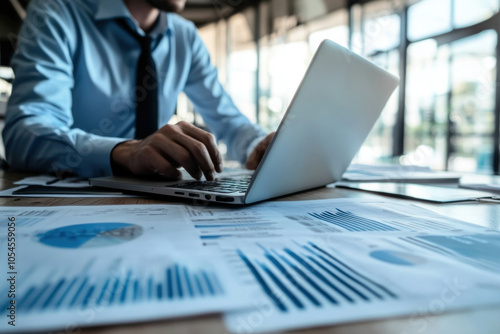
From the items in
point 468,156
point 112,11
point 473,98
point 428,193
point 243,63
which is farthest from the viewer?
point 243,63

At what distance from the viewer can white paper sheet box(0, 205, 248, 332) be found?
0.18m

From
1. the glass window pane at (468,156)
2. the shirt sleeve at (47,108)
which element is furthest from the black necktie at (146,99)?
the glass window pane at (468,156)

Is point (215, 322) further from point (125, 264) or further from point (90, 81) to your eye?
point (90, 81)

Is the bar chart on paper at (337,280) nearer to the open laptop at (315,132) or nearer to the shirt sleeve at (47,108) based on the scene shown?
the open laptop at (315,132)

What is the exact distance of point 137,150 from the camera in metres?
0.62

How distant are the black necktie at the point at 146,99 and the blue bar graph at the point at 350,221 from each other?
0.81 m

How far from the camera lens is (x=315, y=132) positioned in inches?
19.5

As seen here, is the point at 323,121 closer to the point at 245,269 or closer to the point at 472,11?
the point at 245,269

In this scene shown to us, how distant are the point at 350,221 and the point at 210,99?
4.11ft

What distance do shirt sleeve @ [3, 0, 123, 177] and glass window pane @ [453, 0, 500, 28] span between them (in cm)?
365

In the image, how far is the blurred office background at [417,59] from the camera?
3.41 metres

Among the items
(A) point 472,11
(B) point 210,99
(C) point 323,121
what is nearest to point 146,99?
(B) point 210,99

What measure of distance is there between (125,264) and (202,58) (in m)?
1.44

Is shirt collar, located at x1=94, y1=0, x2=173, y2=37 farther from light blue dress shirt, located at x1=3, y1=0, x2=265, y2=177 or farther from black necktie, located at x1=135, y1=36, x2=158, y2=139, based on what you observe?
black necktie, located at x1=135, y1=36, x2=158, y2=139
